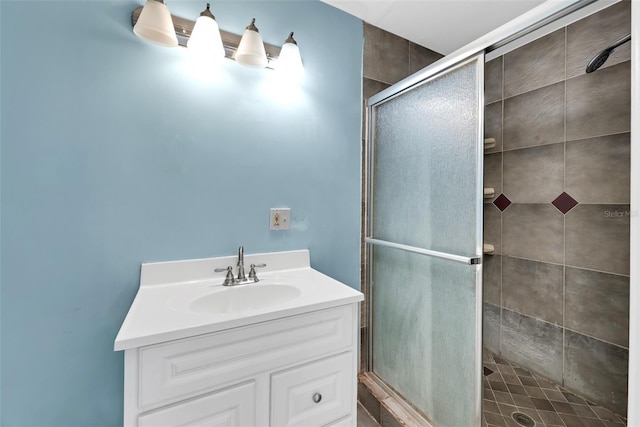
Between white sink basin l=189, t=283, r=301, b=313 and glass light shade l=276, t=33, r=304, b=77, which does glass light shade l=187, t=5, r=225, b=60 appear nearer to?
glass light shade l=276, t=33, r=304, b=77

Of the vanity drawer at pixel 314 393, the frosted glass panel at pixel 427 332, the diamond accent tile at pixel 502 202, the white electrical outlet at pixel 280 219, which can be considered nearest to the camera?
the vanity drawer at pixel 314 393

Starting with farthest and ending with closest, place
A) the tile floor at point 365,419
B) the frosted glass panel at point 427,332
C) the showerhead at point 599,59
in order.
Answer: the tile floor at point 365,419 < the showerhead at point 599,59 < the frosted glass panel at point 427,332

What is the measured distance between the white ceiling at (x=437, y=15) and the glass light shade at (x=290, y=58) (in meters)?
0.40

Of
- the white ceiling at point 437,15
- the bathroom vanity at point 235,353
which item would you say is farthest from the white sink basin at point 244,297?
the white ceiling at point 437,15

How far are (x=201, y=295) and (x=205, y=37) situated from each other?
3.32 feet

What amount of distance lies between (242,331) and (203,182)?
0.67 m

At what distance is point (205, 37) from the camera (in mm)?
1131

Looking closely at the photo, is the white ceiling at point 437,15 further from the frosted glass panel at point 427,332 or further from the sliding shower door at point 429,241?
the frosted glass panel at point 427,332

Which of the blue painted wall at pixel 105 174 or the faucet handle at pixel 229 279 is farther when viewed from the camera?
the faucet handle at pixel 229 279

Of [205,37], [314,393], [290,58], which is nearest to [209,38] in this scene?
[205,37]

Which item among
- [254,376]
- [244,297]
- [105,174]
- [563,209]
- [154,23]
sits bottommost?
[254,376]

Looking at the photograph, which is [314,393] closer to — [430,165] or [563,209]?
[430,165]

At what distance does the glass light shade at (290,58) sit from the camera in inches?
52.1

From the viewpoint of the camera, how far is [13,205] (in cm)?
95
